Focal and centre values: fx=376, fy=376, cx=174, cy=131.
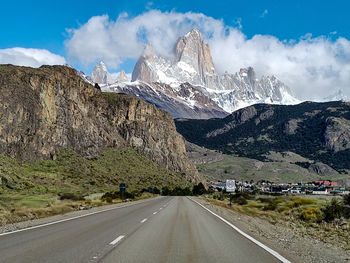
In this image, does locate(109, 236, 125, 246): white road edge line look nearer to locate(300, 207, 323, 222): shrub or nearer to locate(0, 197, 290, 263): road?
locate(0, 197, 290, 263): road

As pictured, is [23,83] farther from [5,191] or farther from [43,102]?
[5,191]

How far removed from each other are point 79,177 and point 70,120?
27.8 m

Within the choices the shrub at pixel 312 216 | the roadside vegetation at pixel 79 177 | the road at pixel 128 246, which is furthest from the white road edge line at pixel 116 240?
the roadside vegetation at pixel 79 177

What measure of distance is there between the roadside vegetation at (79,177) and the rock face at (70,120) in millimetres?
4222

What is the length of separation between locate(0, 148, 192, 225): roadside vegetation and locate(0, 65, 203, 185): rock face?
4.22 meters

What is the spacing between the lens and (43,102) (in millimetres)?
98625

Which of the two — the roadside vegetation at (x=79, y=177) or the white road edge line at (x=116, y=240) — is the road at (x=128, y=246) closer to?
the white road edge line at (x=116, y=240)

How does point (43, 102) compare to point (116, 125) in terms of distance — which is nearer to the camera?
point (43, 102)

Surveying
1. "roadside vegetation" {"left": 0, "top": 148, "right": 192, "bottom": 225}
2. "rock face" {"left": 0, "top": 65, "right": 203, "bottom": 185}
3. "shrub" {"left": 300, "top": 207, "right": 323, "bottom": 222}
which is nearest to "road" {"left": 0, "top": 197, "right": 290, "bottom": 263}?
"shrub" {"left": 300, "top": 207, "right": 323, "bottom": 222}

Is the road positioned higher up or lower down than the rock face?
lower down

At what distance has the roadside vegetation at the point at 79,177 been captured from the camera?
181 ft

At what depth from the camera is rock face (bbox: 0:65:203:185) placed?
89.2 metres

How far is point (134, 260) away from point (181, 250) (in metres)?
2.12

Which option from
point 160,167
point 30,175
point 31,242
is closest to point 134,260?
point 31,242
